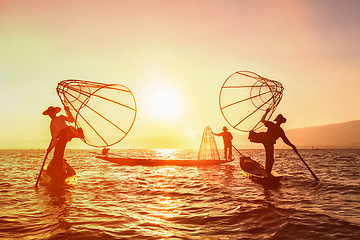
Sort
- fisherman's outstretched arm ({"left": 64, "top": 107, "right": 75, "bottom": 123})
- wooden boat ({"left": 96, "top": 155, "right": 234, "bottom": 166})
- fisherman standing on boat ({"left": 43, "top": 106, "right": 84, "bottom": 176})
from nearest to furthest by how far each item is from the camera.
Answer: fisherman standing on boat ({"left": 43, "top": 106, "right": 84, "bottom": 176}), fisherman's outstretched arm ({"left": 64, "top": 107, "right": 75, "bottom": 123}), wooden boat ({"left": 96, "top": 155, "right": 234, "bottom": 166})

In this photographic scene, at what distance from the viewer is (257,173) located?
57.3 feet

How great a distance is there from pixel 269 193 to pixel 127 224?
24.3ft

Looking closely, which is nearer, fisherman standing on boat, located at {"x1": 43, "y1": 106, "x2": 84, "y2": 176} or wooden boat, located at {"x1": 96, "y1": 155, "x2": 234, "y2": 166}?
fisherman standing on boat, located at {"x1": 43, "y1": 106, "x2": 84, "y2": 176}

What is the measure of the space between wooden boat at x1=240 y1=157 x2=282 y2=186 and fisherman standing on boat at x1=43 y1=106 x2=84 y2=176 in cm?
1111

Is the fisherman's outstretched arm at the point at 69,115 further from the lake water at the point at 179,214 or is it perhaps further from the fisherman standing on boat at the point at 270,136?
the fisherman standing on boat at the point at 270,136

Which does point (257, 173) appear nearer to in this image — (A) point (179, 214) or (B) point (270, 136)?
(B) point (270, 136)

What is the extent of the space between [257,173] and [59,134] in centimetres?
1401

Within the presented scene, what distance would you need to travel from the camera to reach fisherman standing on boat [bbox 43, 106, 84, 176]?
1326 centimetres

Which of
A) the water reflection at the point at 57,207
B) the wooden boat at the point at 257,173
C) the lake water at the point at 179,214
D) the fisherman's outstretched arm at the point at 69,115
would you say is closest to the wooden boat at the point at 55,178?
the water reflection at the point at 57,207

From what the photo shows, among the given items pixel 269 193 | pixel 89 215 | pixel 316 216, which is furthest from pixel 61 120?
pixel 316 216

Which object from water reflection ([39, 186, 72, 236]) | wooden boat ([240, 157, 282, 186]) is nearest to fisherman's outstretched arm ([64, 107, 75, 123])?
water reflection ([39, 186, 72, 236])

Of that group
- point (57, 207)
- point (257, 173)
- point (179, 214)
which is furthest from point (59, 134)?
point (257, 173)

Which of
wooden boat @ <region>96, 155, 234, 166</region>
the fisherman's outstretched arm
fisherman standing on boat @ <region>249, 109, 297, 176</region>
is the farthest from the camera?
wooden boat @ <region>96, 155, 234, 166</region>

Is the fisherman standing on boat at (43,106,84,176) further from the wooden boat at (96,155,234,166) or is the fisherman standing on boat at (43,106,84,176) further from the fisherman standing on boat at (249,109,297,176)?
the wooden boat at (96,155,234,166)
